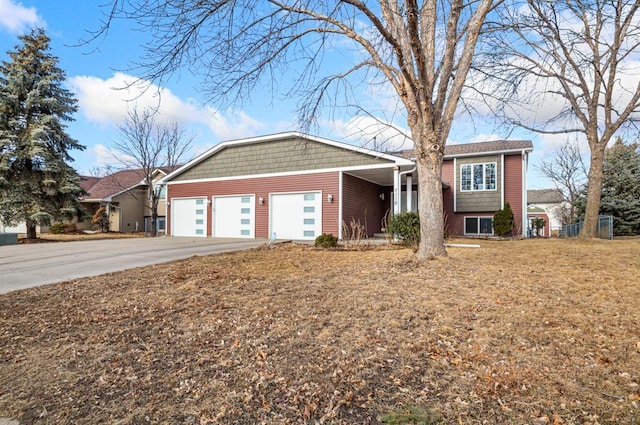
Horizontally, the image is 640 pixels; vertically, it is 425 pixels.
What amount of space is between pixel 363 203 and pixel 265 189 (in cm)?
434

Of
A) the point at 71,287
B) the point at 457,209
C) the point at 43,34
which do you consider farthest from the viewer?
the point at 457,209

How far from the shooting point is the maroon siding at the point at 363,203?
13.5 m

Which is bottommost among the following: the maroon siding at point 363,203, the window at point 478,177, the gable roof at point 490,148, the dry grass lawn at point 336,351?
the dry grass lawn at point 336,351

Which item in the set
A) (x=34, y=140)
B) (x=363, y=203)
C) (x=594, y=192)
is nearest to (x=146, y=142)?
(x=34, y=140)

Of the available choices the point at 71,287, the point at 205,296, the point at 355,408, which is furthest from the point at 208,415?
the point at 71,287

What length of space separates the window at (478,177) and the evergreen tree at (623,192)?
6501 millimetres

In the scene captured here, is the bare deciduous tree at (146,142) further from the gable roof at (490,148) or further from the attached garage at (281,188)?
the gable roof at (490,148)

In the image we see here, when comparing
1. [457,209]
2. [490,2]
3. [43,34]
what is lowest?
[457,209]

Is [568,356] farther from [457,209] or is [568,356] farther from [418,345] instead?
[457,209]

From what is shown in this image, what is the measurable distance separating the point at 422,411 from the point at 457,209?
631 inches

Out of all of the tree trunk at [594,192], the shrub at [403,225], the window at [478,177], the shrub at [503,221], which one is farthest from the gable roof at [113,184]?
the tree trunk at [594,192]

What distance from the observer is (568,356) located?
243 cm

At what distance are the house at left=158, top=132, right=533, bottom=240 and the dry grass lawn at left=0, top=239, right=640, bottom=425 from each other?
836cm

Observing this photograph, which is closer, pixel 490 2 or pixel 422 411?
pixel 422 411
